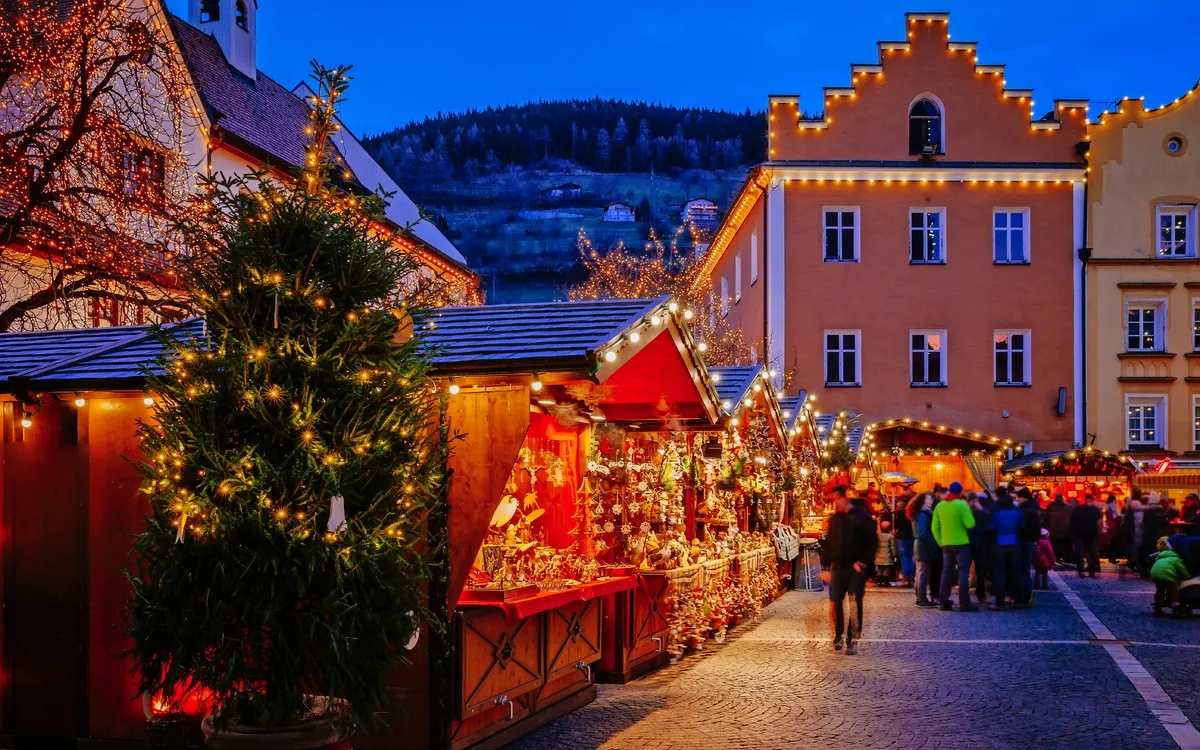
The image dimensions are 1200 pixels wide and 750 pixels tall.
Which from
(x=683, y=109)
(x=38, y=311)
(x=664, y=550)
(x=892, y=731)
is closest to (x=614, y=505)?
(x=664, y=550)

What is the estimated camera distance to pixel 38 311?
18594mm

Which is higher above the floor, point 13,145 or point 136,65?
point 136,65

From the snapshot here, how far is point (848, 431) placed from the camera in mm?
30203

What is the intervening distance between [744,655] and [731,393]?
4238 mm

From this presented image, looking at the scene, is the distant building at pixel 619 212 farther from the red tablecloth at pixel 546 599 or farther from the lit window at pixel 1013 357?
the red tablecloth at pixel 546 599

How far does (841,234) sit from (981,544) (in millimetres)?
15653

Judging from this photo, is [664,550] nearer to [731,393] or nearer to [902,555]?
[731,393]

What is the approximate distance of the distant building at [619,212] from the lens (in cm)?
11150

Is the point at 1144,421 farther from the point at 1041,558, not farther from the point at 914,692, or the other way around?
the point at 914,692

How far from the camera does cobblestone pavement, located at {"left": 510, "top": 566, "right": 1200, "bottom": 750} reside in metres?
9.01

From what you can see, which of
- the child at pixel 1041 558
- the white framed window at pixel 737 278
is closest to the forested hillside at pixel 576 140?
the white framed window at pixel 737 278

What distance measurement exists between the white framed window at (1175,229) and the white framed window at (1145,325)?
1425mm

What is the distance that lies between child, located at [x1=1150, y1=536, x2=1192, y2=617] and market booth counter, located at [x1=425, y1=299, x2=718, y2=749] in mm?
7729

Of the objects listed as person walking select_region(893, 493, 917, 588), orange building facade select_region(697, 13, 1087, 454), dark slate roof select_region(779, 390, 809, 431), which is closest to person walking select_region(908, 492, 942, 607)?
dark slate roof select_region(779, 390, 809, 431)
